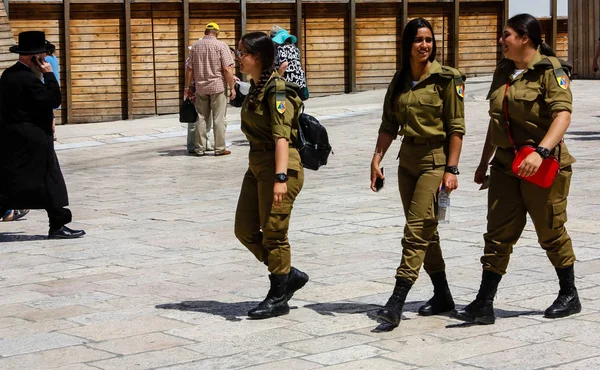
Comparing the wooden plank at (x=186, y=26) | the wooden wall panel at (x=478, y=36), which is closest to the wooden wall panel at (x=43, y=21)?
the wooden plank at (x=186, y=26)

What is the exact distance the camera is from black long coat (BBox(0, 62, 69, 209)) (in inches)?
384

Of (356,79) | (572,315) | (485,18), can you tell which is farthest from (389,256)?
(485,18)

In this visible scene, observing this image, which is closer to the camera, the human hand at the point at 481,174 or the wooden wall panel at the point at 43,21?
the human hand at the point at 481,174

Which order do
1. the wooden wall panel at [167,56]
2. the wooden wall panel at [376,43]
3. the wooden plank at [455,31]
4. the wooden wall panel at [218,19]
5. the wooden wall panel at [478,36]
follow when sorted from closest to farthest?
the wooden wall panel at [167,56] → the wooden wall panel at [218,19] → the wooden wall panel at [376,43] → the wooden plank at [455,31] → the wooden wall panel at [478,36]

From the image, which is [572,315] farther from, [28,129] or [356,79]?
[356,79]

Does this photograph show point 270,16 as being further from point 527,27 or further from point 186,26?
Result: point 527,27

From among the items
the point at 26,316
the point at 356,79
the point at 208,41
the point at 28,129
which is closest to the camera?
the point at 26,316

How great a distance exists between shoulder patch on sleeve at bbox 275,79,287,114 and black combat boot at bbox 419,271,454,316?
128 centimetres

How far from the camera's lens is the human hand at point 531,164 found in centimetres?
596

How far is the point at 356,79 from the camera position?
76.0 feet

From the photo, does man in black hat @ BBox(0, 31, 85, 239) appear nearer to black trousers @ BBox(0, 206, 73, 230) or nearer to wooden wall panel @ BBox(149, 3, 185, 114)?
black trousers @ BBox(0, 206, 73, 230)

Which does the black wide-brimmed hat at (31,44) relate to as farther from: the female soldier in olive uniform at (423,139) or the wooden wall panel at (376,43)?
the wooden wall panel at (376,43)

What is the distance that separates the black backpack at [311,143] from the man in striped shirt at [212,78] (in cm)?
849

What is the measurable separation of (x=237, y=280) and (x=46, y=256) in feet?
6.29
